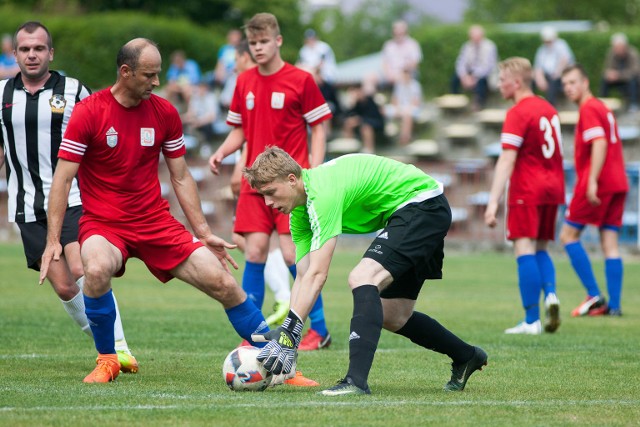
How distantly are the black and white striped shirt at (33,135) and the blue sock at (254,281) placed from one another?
187cm

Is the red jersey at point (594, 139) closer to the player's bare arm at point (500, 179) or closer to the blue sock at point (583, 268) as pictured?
the blue sock at point (583, 268)

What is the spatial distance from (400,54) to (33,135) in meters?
18.4

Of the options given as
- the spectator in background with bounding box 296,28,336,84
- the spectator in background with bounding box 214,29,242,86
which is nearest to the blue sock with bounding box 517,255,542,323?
the spectator in background with bounding box 296,28,336,84

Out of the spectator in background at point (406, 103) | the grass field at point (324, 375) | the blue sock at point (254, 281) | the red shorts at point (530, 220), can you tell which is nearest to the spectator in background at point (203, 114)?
the spectator in background at point (406, 103)

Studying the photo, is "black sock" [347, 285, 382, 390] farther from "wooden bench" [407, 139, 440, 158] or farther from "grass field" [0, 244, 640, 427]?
"wooden bench" [407, 139, 440, 158]

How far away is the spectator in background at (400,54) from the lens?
82.4 feet

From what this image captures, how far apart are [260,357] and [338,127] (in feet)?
65.1

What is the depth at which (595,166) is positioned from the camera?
1135cm

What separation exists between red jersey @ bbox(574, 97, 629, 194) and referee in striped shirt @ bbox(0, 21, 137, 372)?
5.72 metres

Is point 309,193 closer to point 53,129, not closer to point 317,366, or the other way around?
point 317,366

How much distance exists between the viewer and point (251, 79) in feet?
30.5

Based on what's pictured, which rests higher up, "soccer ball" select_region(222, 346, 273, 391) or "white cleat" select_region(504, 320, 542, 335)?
A: "soccer ball" select_region(222, 346, 273, 391)

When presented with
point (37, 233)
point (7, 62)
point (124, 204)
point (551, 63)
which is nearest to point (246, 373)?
point (124, 204)

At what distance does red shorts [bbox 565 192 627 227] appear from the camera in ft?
39.1
